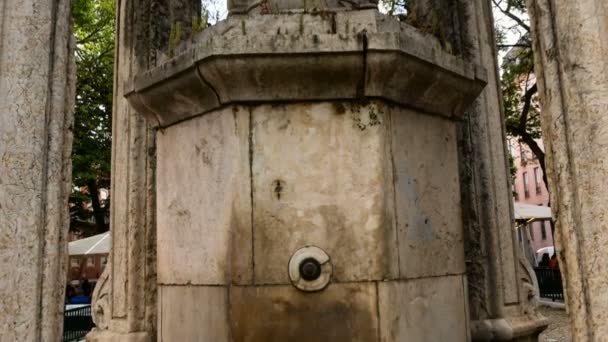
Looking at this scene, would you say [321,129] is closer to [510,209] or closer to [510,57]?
[510,209]

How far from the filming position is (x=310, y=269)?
3.09 metres

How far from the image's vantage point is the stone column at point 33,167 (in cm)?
282

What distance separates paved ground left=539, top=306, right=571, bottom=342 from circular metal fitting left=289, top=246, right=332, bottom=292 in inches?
302

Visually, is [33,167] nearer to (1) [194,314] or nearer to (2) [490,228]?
(1) [194,314]

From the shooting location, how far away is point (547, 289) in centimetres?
1652

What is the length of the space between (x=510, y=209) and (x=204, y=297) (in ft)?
9.23

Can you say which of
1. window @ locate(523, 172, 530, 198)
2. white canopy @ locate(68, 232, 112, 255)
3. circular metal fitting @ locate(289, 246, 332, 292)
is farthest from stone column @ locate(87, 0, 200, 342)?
window @ locate(523, 172, 530, 198)

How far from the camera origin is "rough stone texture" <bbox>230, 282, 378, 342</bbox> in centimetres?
304

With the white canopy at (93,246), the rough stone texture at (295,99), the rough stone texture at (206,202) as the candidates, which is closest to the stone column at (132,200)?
the rough stone texture at (206,202)

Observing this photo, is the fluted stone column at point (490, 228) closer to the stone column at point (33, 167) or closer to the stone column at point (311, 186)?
the stone column at point (311, 186)

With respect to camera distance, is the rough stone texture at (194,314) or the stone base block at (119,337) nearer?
the rough stone texture at (194,314)

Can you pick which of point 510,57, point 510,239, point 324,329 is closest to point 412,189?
point 324,329

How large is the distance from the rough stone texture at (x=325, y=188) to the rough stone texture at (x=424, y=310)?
5.5 inches

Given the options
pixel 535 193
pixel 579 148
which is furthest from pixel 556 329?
pixel 535 193
